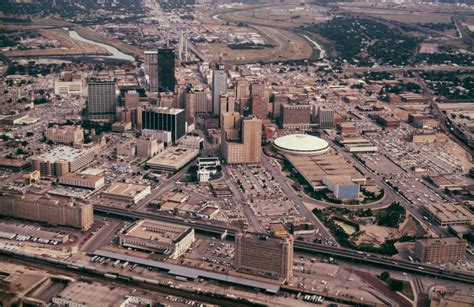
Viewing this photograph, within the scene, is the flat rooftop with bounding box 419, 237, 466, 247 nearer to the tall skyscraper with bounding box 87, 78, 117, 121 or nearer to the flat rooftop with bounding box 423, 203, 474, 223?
the flat rooftop with bounding box 423, 203, 474, 223

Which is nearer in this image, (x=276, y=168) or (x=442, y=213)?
(x=442, y=213)

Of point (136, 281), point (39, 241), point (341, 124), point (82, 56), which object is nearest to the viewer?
point (136, 281)

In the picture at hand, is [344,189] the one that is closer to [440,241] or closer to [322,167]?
[322,167]

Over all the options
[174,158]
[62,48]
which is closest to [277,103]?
[174,158]

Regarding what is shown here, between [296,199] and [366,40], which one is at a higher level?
[366,40]

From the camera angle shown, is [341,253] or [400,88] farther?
[400,88]

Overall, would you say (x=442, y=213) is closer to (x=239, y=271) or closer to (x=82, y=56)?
(x=239, y=271)

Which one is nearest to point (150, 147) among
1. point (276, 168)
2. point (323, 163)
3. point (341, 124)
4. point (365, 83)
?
point (276, 168)
